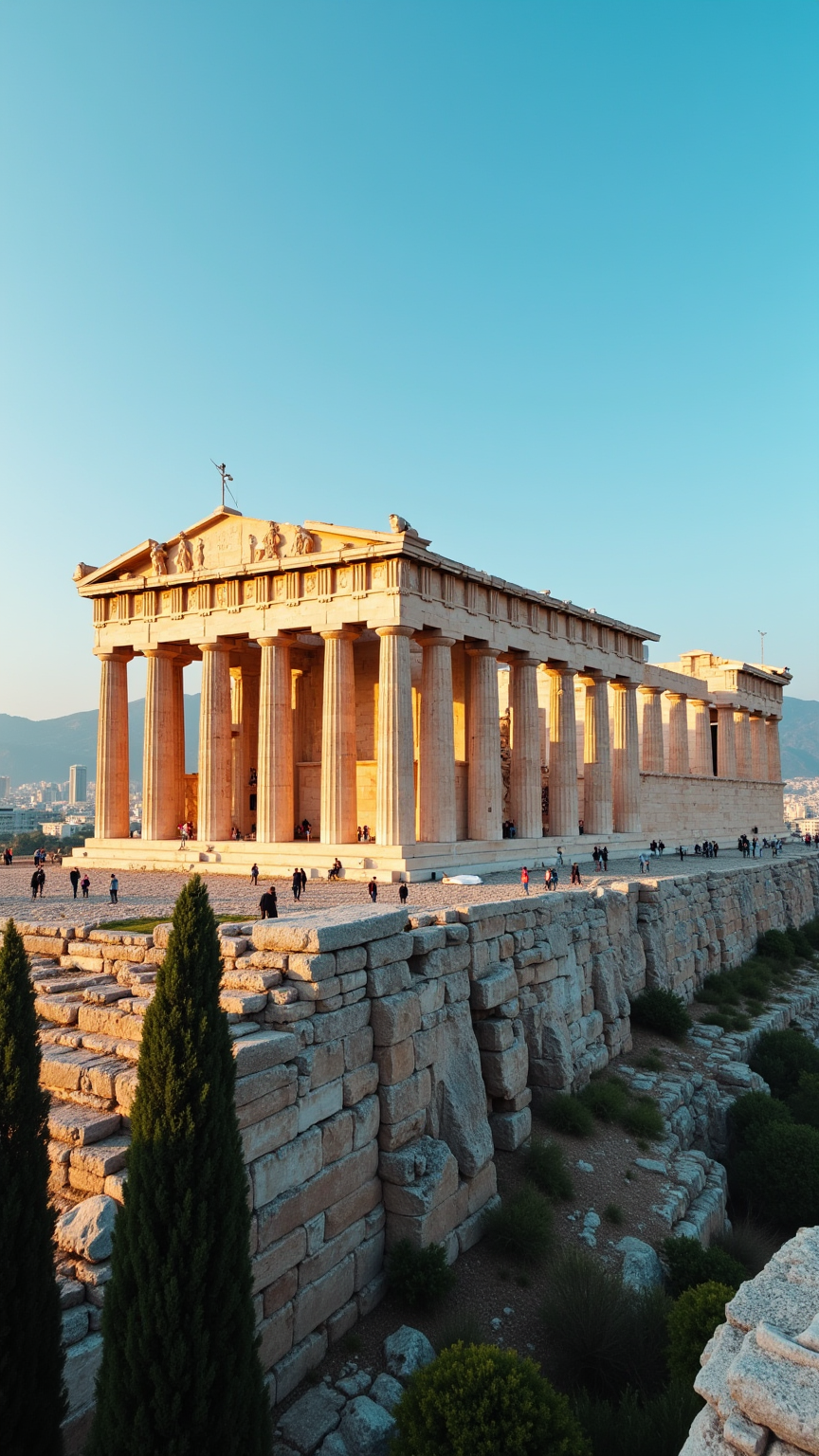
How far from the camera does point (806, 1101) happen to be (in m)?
18.0

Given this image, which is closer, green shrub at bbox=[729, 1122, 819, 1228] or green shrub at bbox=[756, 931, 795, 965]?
green shrub at bbox=[729, 1122, 819, 1228]

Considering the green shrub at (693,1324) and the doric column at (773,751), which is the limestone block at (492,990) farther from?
the doric column at (773,751)

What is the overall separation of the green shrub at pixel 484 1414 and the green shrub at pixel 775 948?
24729 millimetres

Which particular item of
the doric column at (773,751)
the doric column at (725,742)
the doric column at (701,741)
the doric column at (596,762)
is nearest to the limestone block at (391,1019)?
the doric column at (596,762)

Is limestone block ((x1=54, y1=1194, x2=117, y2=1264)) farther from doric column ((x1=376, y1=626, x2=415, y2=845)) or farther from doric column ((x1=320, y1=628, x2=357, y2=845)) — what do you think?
doric column ((x1=320, y1=628, x2=357, y2=845))

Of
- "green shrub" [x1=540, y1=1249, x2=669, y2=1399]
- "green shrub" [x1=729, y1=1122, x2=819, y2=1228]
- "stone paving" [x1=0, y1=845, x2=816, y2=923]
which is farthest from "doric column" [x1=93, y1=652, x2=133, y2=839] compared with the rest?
"green shrub" [x1=540, y1=1249, x2=669, y2=1399]

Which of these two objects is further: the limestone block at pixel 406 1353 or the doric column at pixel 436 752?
the doric column at pixel 436 752

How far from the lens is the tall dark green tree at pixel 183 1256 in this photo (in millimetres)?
5551

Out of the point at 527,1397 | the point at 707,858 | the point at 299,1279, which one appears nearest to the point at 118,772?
the point at 707,858

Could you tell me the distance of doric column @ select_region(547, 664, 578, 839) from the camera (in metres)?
35.4

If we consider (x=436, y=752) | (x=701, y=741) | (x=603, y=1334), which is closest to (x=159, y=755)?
(x=436, y=752)

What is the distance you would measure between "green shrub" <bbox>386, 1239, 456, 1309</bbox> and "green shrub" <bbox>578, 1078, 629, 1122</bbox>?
18.0ft

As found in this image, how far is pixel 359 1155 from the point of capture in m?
9.46

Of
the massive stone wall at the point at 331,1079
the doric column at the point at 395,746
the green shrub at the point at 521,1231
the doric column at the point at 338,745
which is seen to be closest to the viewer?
the massive stone wall at the point at 331,1079
